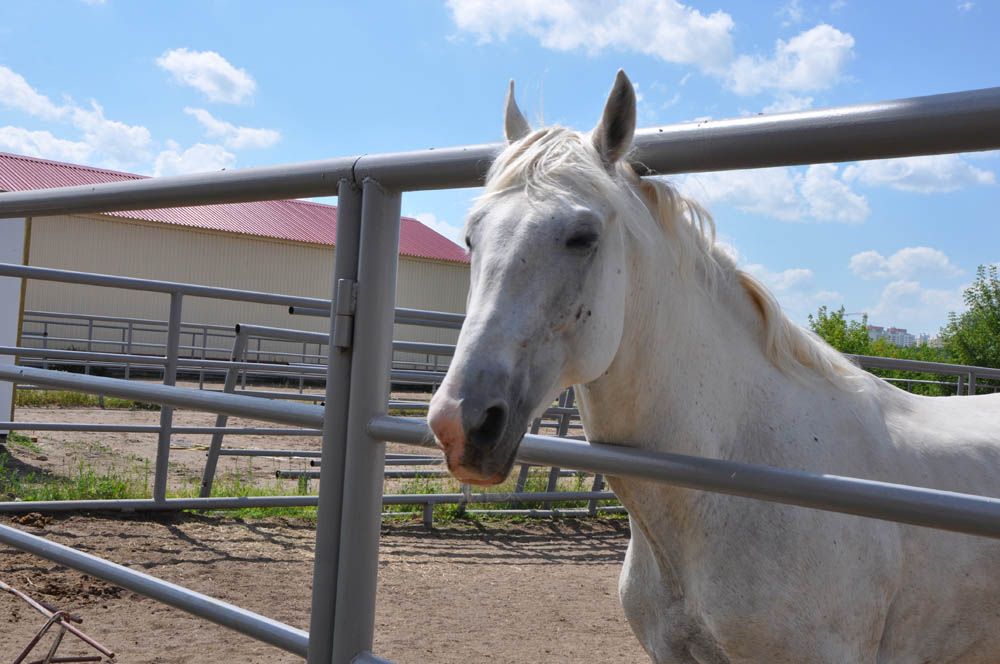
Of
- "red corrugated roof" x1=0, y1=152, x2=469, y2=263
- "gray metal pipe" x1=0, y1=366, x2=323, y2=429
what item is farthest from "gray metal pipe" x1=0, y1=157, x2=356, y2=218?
"red corrugated roof" x1=0, y1=152, x2=469, y2=263

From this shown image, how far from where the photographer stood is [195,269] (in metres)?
24.8

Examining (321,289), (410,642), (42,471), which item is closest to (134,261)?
(321,289)

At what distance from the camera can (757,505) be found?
178 centimetres

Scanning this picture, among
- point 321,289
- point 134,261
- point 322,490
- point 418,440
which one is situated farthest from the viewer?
point 321,289

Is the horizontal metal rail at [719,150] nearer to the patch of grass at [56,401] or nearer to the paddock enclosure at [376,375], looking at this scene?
the paddock enclosure at [376,375]

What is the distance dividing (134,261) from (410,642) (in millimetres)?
22310

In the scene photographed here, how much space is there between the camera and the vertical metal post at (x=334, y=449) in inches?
55.4

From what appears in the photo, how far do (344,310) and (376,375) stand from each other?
0.12 metres

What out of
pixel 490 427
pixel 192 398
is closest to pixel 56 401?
pixel 192 398

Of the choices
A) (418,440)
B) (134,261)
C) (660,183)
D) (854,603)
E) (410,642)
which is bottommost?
(410,642)

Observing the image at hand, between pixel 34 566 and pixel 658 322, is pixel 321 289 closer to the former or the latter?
pixel 34 566

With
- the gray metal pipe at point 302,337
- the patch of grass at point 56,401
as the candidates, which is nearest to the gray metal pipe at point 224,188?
the gray metal pipe at point 302,337

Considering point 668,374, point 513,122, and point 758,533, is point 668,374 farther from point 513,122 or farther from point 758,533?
point 513,122

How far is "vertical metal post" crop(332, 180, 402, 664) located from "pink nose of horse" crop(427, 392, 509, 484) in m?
0.16
